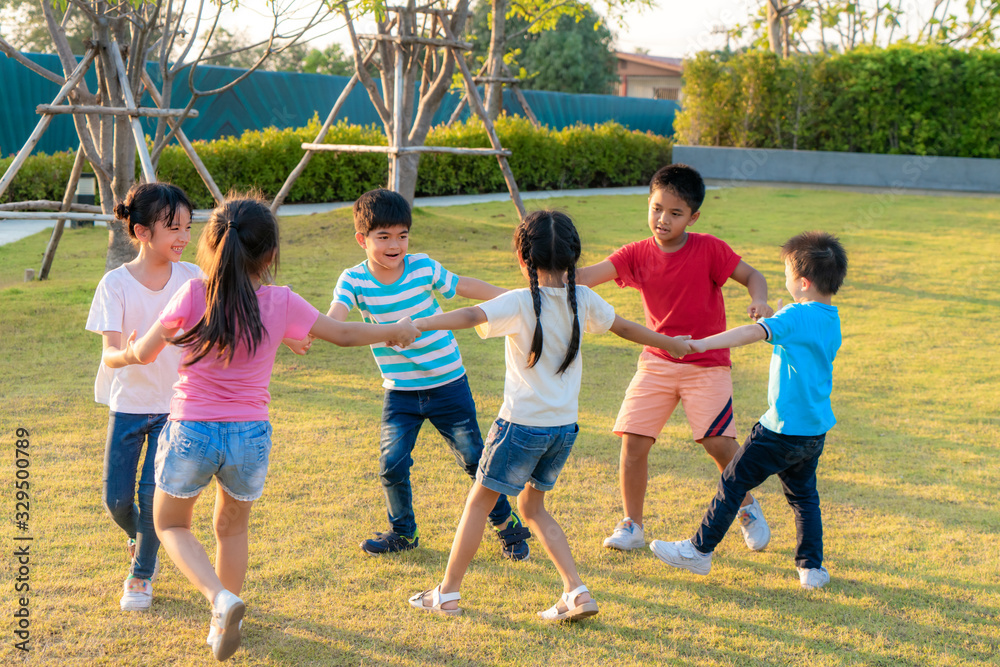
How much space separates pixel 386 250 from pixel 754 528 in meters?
1.75

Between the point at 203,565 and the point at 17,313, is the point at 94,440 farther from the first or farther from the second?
the point at 17,313

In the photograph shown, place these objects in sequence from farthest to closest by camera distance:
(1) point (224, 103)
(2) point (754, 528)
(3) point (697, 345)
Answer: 1. (1) point (224, 103)
2. (2) point (754, 528)
3. (3) point (697, 345)

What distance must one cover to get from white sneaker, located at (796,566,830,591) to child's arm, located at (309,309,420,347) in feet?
5.26

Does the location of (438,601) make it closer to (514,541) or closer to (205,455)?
(514,541)

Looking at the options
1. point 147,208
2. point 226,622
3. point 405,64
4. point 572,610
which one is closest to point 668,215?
point 572,610

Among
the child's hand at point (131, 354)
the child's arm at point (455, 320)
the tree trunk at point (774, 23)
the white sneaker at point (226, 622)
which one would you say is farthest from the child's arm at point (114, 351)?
the tree trunk at point (774, 23)

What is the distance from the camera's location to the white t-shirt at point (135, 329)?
2.60 m

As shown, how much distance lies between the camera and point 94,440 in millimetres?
4273

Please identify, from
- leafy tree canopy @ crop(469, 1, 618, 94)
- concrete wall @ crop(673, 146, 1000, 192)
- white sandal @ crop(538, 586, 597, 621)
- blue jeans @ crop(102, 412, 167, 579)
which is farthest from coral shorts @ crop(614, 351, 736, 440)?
leafy tree canopy @ crop(469, 1, 618, 94)

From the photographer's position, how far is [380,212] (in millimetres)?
2971

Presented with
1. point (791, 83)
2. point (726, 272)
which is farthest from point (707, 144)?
point (726, 272)

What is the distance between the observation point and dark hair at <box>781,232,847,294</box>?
2895mm

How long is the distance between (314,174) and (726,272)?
464 inches

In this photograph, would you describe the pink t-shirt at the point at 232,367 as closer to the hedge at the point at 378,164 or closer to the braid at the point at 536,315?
the braid at the point at 536,315
